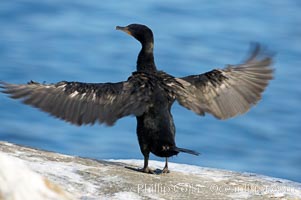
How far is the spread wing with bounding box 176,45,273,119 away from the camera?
6867mm

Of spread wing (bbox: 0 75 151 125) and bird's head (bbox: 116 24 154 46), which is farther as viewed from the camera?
bird's head (bbox: 116 24 154 46)

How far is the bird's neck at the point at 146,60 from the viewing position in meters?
7.17

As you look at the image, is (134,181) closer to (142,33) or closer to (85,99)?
(85,99)

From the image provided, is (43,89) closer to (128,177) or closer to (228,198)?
(128,177)

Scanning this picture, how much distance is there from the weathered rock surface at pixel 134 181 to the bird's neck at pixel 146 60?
33.3 inches

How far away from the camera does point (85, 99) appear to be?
6594 mm

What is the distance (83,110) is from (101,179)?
3.06ft

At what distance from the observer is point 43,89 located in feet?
21.8

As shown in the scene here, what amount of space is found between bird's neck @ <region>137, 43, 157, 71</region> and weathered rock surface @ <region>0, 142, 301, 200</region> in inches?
33.3

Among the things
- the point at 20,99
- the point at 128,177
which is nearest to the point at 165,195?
the point at 128,177

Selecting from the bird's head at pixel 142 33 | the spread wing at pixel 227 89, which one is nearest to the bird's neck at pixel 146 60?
the bird's head at pixel 142 33

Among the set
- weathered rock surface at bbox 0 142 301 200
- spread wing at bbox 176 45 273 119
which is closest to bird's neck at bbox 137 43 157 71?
spread wing at bbox 176 45 273 119

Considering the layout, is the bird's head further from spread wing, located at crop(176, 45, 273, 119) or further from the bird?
spread wing, located at crop(176, 45, 273, 119)

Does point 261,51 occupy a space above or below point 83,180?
above
